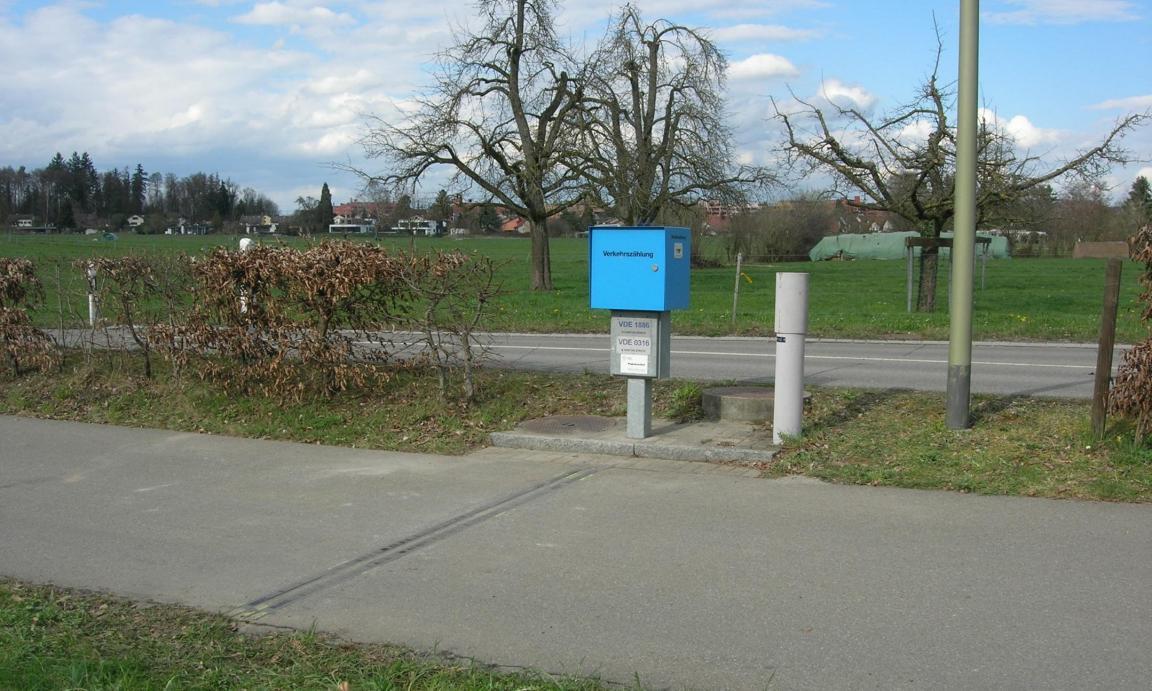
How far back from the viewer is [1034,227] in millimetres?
22594

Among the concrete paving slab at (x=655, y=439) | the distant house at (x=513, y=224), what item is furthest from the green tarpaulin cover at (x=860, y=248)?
the concrete paving slab at (x=655, y=439)

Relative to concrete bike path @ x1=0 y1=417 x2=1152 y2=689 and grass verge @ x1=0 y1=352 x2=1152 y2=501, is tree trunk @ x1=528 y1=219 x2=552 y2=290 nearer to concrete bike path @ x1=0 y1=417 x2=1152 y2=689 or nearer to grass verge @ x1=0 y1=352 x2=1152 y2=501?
grass verge @ x1=0 y1=352 x2=1152 y2=501

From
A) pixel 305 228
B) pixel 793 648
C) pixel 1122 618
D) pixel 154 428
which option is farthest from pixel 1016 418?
pixel 154 428

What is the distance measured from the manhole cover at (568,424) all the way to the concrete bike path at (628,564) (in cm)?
58

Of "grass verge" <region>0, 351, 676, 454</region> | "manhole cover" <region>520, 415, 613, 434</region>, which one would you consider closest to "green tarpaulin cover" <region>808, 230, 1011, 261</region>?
"grass verge" <region>0, 351, 676, 454</region>

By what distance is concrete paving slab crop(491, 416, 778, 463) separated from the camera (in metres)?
8.00

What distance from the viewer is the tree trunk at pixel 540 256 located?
31469mm

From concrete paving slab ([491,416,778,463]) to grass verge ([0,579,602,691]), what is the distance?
384cm

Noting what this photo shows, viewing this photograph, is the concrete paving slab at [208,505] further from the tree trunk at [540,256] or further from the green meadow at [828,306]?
the tree trunk at [540,256]

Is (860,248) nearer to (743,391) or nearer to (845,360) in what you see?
(845,360)

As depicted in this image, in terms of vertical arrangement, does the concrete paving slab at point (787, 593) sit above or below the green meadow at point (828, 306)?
below

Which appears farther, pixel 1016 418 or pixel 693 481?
pixel 1016 418

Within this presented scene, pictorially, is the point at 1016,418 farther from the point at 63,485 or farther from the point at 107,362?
the point at 107,362

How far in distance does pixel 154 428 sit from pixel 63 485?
6.99 feet
